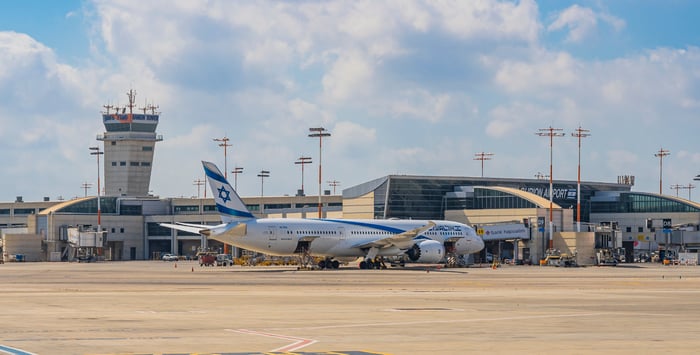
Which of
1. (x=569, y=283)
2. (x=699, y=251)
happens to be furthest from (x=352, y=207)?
(x=569, y=283)

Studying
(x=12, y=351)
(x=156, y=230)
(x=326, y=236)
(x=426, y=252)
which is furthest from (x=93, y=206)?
(x=12, y=351)

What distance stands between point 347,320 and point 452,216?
94.6 m

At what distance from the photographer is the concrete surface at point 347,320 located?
25016 millimetres

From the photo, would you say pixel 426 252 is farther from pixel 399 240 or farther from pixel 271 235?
pixel 271 235

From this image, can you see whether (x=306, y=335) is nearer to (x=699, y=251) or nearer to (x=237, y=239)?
(x=237, y=239)

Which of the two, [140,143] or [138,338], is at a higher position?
[140,143]

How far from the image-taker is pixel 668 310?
125 feet

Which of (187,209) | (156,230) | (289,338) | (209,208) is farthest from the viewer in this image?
(187,209)

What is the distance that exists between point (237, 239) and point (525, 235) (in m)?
37.1

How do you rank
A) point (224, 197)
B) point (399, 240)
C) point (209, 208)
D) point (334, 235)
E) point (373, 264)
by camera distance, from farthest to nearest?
1. point (209, 208)
2. point (373, 264)
3. point (334, 235)
4. point (399, 240)
5. point (224, 197)

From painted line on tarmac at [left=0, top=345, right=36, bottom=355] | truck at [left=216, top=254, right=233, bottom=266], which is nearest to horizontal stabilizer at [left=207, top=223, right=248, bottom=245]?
truck at [left=216, top=254, right=233, bottom=266]

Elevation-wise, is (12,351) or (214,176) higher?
(214,176)

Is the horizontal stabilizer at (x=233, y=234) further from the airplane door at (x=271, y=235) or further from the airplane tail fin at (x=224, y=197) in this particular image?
the airplane door at (x=271, y=235)

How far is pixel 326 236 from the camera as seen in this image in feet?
294
